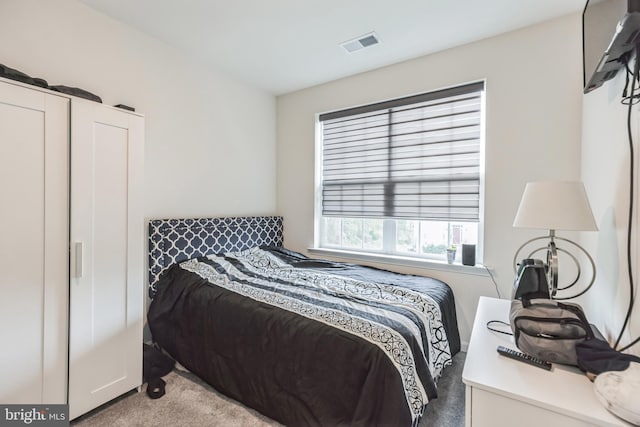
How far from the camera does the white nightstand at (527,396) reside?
2.86 ft

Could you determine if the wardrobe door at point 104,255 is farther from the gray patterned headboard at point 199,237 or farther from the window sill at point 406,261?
the window sill at point 406,261

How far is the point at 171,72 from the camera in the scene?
2680 millimetres

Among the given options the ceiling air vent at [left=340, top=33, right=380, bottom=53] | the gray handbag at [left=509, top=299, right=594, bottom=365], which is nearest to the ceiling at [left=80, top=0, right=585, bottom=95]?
the ceiling air vent at [left=340, top=33, right=380, bottom=53]

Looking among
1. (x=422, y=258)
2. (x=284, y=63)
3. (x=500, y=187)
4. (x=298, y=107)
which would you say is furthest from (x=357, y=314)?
(x=298, y=107)

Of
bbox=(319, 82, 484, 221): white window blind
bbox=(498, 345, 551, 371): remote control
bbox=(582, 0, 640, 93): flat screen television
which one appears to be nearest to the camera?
bbox=(582, 0, 640, 93): flat screen television

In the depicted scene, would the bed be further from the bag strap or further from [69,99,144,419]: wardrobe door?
the bag strap

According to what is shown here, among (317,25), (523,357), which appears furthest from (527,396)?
(317,25)

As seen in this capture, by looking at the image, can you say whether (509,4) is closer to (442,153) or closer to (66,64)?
(442,153)

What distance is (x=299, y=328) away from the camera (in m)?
1.66

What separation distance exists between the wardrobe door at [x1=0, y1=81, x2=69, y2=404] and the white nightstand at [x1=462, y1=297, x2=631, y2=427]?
6.81ft

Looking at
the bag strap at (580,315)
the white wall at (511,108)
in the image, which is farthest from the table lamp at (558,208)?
the white wall at (511,108)

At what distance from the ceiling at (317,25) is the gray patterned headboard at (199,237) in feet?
5.19

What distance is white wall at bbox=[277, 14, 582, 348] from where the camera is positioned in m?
2.16

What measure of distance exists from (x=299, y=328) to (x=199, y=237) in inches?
61.9
